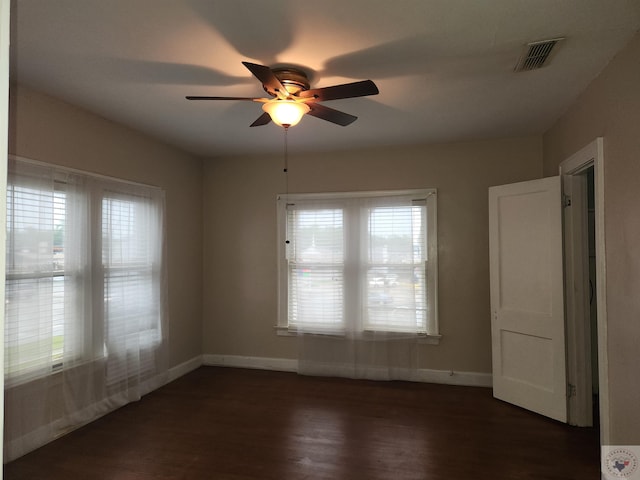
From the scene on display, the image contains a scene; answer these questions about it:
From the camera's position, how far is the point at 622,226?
7.85ft

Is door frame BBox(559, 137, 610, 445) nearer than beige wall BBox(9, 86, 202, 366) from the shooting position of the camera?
Yes

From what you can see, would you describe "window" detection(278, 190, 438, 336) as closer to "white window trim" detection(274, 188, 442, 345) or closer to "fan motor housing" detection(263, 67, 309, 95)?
"white window trim" detection(274, 188, 442, 345)

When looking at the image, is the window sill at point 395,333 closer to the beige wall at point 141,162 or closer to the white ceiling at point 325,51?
the beige wall at point 141,162

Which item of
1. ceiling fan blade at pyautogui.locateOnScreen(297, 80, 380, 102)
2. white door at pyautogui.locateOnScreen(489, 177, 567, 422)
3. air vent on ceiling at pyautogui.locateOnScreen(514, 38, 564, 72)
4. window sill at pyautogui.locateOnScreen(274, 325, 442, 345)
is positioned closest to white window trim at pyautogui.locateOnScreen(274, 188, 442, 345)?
window sill at pyautogui.locateOnScreen(274, 325, 442, 345)

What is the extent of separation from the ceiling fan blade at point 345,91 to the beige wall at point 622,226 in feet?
4.74

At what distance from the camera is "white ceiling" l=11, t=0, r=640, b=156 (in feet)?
6.59

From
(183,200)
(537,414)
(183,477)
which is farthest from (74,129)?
(537,414)

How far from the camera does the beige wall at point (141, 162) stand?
2.99 m

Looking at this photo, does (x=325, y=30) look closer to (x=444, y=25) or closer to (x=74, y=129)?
(x=444, y=25)

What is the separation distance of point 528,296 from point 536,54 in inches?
Result: 83.9

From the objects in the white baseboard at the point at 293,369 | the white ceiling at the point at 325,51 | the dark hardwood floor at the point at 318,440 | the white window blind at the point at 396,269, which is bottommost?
the dark hardwood floor at the point at 318,440

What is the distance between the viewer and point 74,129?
3.35m

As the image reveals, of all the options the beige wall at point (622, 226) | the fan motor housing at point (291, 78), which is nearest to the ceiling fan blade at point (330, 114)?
the fan motor housing at point (291, 78)

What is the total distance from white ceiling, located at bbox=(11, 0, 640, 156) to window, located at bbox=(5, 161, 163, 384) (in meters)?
0.74
